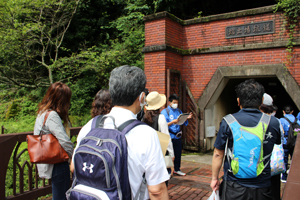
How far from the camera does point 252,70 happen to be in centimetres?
700

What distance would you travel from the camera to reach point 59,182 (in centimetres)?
260

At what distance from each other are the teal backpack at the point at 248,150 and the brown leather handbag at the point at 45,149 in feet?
6.10

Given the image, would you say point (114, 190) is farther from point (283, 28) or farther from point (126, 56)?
point (126, 56)

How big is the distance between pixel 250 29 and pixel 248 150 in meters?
5.82

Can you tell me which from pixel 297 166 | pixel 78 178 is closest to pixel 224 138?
pixel 297 166

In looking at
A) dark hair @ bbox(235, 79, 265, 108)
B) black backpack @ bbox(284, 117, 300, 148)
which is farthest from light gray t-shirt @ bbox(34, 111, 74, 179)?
black backpack @ bbox(284, 117, 300, 148)

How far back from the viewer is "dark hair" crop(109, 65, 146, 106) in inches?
59.9

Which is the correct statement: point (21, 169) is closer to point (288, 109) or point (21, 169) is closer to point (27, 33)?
point (288, 109)

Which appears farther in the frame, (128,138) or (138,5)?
(138,5)

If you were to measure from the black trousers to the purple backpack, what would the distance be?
141 centimetres

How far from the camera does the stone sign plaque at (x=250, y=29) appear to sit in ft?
22.2

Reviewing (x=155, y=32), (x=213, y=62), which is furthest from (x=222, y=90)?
(x=155, y=32)

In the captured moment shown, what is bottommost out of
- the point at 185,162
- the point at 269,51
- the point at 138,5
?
the point at 185,162

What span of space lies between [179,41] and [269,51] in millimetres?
2937
